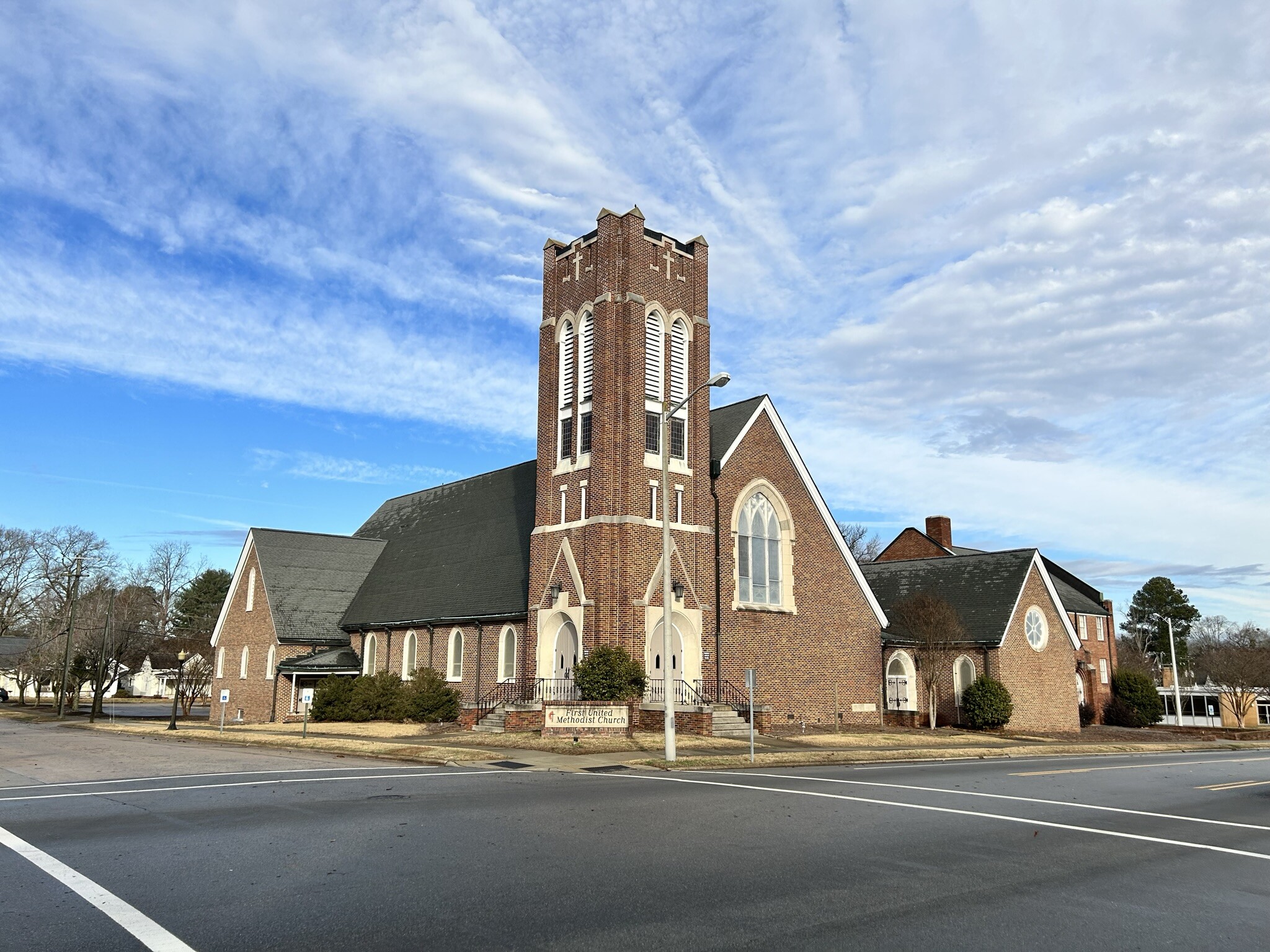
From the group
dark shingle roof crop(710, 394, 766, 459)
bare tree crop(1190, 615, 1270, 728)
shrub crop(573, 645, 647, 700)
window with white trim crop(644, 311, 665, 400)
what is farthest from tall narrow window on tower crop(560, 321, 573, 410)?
bare tree crop(1190, 615, 1270, 728)

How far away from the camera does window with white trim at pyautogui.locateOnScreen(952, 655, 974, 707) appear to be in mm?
37281

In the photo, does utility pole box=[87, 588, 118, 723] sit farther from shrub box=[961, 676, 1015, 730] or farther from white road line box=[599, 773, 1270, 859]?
shrub box=[961, 676, 1015, 730]

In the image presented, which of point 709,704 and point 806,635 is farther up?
point 806,635

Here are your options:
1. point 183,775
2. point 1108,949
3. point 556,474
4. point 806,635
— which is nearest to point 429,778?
point 183,775

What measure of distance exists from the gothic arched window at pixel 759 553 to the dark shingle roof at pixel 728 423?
2216 millimetres

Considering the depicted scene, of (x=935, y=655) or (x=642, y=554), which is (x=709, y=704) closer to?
(x=642, y=554)

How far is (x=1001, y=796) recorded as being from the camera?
15.1m

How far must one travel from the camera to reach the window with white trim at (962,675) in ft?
122

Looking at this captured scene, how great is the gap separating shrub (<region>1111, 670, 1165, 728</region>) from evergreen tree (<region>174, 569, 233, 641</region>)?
85.4 metres

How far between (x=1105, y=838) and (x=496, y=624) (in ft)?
78.7

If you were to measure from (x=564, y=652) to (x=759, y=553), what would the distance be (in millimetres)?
8105

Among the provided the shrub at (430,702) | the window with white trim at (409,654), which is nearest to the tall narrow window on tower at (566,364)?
the shrub at (430,702)

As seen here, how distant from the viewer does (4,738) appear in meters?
31.9

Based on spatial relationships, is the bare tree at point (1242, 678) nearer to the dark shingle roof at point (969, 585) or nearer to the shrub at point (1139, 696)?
the shrub at point (1139, 696)
